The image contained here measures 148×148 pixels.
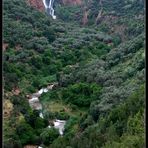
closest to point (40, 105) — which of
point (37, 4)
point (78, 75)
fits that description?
point (78, 75)

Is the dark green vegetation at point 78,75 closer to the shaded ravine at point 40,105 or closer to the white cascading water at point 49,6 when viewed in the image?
the shaded ravine at point 40,105

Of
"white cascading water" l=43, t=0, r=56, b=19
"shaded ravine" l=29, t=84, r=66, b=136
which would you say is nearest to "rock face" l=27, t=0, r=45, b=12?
"white cascading water" l=43, t=0, r=56, b=19

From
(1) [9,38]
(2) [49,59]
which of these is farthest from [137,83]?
(1) [9,38]

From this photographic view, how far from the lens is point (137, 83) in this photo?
26.5 metres

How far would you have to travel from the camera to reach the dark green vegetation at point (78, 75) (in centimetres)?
1842

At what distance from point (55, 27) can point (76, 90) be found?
71.1 ft

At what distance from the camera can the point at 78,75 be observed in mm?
36781

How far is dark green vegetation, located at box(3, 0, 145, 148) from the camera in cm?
1842

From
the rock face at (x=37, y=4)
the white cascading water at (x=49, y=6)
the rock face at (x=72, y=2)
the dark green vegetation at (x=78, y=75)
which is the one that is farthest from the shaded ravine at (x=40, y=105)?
the rock face at (x=72, y=2)

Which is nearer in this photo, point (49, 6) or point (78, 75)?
point (78, 75)

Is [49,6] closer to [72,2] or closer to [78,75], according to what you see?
[72,2]

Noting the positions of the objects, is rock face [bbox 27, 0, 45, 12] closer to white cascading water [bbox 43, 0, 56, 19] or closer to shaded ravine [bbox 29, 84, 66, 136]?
white cascading water [bbox 43, 0, 56, 19]

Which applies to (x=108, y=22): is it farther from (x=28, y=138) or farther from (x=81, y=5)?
(x=28, y=138)

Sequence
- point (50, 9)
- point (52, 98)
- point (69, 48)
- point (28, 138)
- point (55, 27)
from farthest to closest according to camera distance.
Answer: point (50, 9) → point (55, 27) → point (69, 48) → point (52, 98) → point (28, 138)
